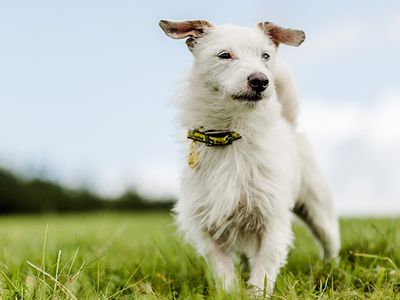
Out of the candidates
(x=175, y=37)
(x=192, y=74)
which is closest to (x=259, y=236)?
(x=192, y=74)

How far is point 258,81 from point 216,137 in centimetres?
62

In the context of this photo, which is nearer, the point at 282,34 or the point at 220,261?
the point at 220,261

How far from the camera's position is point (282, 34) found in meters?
4.40

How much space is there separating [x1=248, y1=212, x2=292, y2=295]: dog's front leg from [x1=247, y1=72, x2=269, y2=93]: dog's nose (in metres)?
1.04

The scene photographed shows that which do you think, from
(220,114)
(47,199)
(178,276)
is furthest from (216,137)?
(47,199)

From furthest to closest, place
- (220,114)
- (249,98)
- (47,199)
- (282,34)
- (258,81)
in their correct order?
(47,199)
(282,34)
(220,114)
(249,98)
(258,81)

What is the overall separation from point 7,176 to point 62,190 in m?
2.02

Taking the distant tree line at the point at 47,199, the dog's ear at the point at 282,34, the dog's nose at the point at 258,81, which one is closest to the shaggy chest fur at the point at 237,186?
the dog's nose at the point at 258,81

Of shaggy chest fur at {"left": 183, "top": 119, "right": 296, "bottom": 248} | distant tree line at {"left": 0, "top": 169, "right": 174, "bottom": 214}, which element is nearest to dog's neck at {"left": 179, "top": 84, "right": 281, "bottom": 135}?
shaggy chest fur at {"left": 183, "top": 119, "right": 296, "bottom": 248}

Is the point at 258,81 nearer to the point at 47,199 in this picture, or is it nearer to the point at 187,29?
the point at 187,29

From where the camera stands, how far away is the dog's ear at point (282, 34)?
172 inches

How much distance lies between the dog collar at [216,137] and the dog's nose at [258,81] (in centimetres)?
49

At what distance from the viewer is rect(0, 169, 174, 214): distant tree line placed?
67.6ft

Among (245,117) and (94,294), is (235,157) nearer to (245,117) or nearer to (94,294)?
(245,117)
